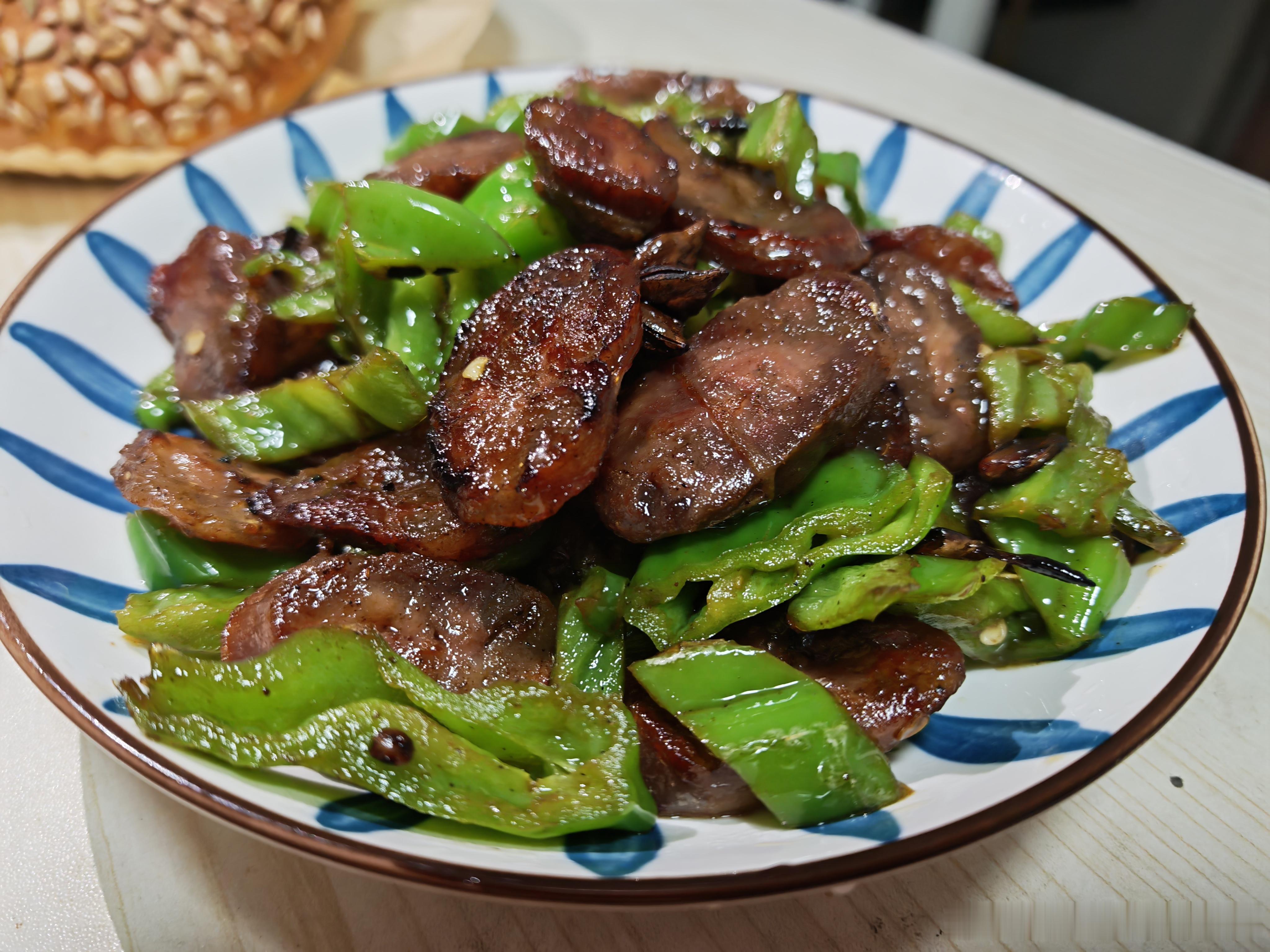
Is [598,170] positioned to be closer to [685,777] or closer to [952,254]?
[952,254]

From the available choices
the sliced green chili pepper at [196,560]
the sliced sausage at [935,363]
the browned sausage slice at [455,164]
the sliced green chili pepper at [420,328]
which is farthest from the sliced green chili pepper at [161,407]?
the sliced sausage at [935,363]

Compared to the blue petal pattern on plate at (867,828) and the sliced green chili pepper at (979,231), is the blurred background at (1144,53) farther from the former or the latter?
the blue petal pattern on plate at (867,828)

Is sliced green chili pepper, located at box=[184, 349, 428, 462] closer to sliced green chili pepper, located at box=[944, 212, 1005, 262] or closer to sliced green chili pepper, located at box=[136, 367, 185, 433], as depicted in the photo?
sliced green chili pepper, located at box=[136, 367, 185, 433]

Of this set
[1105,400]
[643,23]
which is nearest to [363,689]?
[1105,400]

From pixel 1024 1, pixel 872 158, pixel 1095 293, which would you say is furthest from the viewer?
pixel 1024 1

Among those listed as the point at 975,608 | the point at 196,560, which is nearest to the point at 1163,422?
the point at 975,608

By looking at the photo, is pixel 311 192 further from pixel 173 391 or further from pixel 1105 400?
pixel 1105 400
